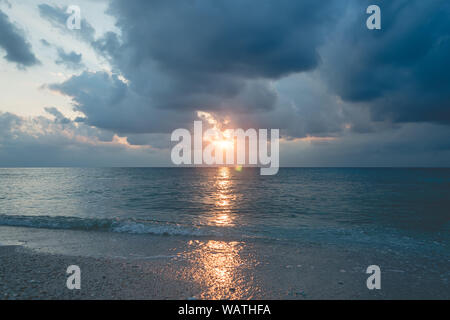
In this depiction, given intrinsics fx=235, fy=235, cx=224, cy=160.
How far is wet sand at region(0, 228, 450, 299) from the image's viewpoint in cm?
719

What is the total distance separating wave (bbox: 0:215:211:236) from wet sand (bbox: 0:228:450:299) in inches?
133

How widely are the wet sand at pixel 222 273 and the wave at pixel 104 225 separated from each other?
11.1 feet

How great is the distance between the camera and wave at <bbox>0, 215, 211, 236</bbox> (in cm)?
1575

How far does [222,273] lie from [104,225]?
12.2 metres

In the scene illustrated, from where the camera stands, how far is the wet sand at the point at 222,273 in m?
7.19

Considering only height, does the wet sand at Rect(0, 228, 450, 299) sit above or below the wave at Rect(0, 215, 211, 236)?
above

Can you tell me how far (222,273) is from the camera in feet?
28.6

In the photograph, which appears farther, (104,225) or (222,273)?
(104,225)

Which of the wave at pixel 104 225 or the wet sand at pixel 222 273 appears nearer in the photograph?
the wet sand at pixel 222 273

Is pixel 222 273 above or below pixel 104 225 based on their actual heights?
above

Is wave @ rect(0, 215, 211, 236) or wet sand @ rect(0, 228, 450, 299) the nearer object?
wet sand @ rect(0, 228, 450, 299)

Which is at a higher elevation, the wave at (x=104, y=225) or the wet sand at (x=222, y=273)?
the wet sand at (x=222, y=273)

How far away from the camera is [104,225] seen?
1720 centimetres
